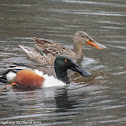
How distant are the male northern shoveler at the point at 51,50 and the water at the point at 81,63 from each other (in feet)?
0.82

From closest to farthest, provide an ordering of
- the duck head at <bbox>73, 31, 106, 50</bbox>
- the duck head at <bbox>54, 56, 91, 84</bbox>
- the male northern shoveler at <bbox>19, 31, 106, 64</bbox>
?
1. the duck head at <bbox>54, 56, 91, 84</bbox>
2. the male northern shoveler at <bbox>19, 31, 106, 64</bbox>
3. the duck head at <bbox>73, 31, 106, 50</bbox>

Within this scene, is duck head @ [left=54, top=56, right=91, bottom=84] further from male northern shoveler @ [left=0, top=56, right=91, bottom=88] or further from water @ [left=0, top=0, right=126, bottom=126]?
water @ [left=0, top=0, right=126, bottom=126]

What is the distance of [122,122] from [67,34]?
681 cm

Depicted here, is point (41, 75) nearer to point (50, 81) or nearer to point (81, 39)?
point (50, 81)

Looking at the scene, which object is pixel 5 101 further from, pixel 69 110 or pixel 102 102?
pixel 102 102

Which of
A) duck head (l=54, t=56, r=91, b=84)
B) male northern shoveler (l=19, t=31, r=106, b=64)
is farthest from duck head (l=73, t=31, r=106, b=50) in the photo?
duck head (l=54, t=56, r=91, b=84)

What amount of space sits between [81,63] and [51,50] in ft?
2.74

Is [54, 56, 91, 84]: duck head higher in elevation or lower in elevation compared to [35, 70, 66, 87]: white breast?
higher

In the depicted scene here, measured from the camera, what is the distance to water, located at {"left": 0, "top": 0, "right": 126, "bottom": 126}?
8.21 m

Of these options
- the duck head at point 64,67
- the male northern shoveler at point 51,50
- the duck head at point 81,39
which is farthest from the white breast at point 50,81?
the duck head at point 81,39

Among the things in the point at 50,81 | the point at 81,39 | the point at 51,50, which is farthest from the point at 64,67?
the point at 81,39

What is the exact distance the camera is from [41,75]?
33.3 feet

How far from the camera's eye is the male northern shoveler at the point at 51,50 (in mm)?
12297

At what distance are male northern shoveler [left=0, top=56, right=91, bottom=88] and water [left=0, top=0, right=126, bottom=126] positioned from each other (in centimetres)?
23
